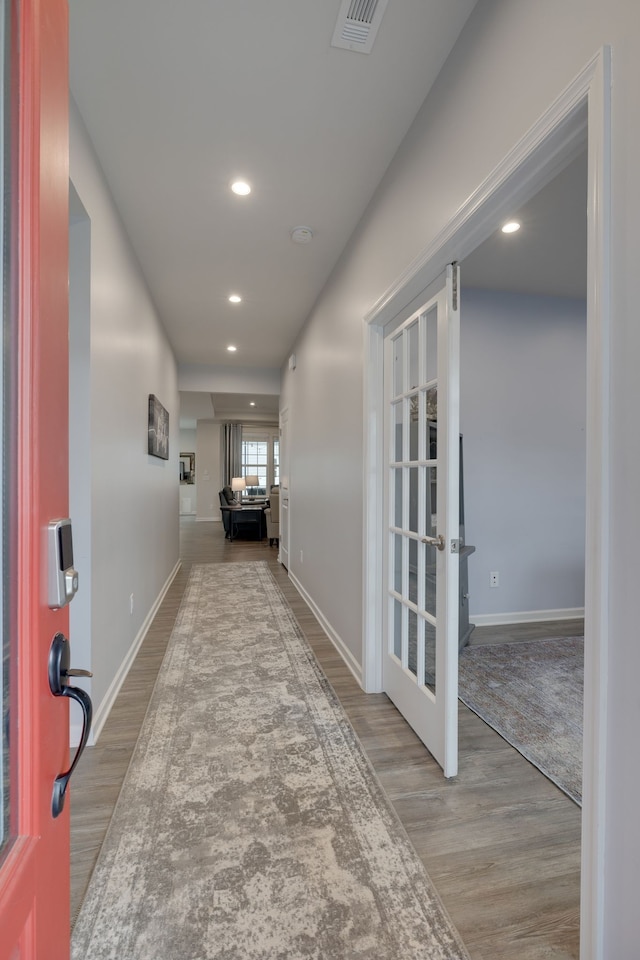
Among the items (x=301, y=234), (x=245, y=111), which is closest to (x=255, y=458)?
(x=301, y=234)

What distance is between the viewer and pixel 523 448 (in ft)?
12.3

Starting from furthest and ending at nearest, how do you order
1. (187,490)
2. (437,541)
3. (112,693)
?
(187,490) → (112,693) → (437,541)

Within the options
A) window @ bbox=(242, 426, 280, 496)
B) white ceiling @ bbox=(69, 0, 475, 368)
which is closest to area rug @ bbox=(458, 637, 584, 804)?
white ceiling @ bbox=(69, 0, 475, 368)

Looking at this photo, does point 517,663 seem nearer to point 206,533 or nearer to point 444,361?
point 444,361

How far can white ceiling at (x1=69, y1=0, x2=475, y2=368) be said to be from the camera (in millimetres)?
1529

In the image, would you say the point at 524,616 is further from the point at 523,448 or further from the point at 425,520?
the point at 425,520

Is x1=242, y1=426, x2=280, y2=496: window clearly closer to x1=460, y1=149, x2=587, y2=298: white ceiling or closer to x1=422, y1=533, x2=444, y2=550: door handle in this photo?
x1=460, y1=149, x2=587, y2=298: white ceiling

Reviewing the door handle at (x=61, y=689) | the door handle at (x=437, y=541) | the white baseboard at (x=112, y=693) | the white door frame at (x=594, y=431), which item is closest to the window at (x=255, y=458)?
the white baseboard at (x=112, y=693)

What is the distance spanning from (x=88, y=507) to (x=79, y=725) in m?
0.99

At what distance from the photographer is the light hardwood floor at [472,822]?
1225 mm

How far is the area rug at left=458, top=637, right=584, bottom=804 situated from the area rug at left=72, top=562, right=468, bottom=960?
73cm

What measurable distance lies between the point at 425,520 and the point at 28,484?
1678 millimetres

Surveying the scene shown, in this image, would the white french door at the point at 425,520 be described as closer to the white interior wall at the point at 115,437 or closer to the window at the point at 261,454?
the white interior wall at the point at 115,437

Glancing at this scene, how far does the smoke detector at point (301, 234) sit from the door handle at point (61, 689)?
2.83 metres
